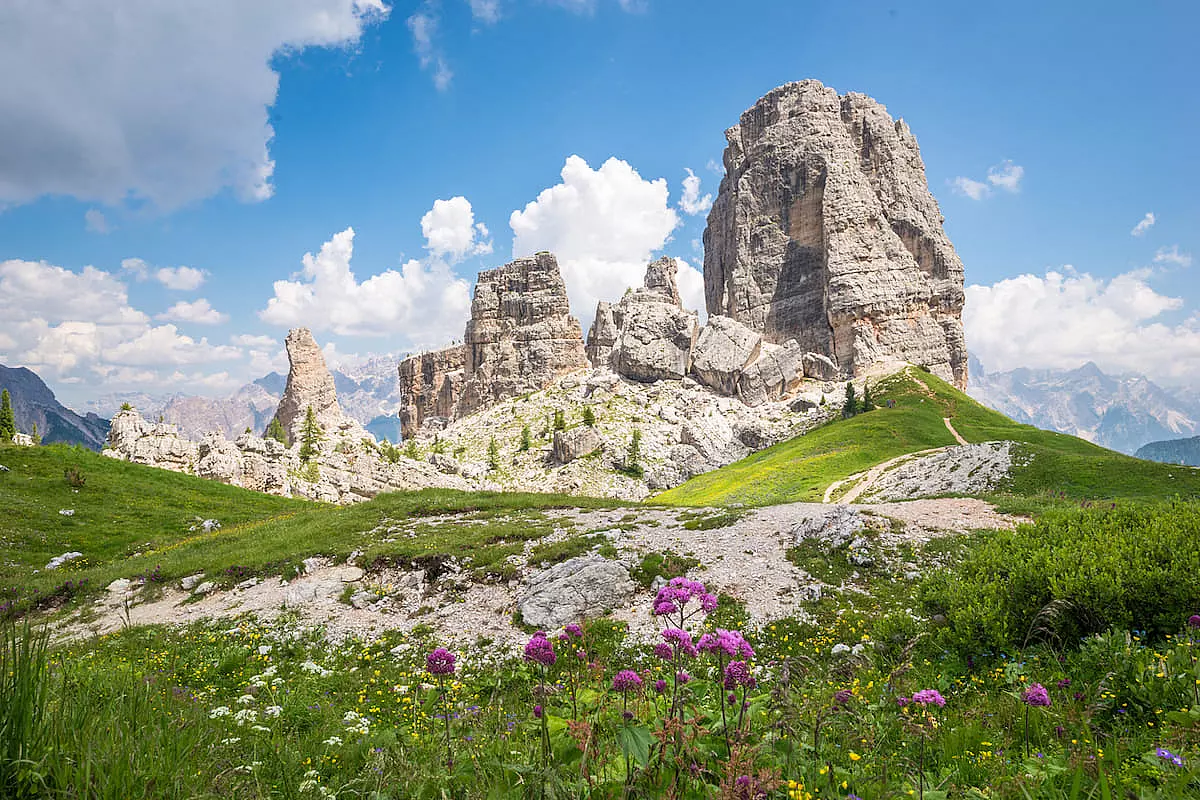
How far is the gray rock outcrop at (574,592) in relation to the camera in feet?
50.3

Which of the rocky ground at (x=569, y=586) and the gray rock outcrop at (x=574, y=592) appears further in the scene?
the rocky ground at (x=569, y=586)

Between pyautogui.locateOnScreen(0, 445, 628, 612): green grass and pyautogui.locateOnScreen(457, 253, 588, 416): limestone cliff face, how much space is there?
125084 millimetres

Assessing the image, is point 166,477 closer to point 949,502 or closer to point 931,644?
point 931,644

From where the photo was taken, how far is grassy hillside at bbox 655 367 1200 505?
33.5 metres

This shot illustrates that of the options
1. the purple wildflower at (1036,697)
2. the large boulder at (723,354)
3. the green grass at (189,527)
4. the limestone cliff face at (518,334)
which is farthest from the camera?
the limestone cliff face at (518,334)

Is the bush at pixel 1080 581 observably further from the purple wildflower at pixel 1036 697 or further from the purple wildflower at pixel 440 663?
the purple wildflower at pixel 440 663

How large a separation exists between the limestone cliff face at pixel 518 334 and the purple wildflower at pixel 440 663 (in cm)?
16153

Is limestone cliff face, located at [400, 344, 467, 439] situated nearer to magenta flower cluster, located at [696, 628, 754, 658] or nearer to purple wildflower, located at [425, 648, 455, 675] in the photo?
purple wildflower, located at [425, 648, 455, 675]

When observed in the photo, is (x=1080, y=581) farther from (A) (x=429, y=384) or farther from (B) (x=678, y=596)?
(A) (x=429, y=384)

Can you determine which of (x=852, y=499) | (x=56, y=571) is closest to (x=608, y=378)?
(x=852, y=499)

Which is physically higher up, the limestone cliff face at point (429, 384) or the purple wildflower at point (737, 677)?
the limestone cliff face at point (429, 384)

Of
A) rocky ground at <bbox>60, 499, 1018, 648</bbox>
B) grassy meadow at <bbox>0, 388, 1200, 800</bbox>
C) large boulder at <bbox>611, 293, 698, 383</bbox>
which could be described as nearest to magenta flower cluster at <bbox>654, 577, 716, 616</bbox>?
grassy meadow at <bbox>0, 388, 1200, 800</bbox>

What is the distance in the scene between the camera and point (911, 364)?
135 metres

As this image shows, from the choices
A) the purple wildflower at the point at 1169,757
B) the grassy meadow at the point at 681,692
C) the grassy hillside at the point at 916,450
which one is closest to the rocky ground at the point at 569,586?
Answer: the grassy meadow at the point at 681,692
